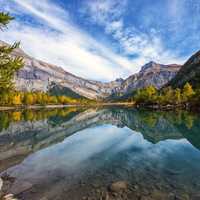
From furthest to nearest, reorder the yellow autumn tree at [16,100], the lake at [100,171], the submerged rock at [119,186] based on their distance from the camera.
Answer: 1. the yellow autumn tree at [16,100]
2. the submerged rock at [119,186]
3. the lake at [100,171]

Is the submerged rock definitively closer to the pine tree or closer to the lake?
the lake

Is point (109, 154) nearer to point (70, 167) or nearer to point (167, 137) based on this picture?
point (70, 167)

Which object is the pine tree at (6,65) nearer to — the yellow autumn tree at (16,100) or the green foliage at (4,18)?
the green foliage at (4,18)

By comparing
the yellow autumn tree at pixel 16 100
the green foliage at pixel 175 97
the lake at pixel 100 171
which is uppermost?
the green foliage at pixel 175 97

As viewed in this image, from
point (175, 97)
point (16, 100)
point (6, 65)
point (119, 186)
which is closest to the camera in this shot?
point (119, 186)

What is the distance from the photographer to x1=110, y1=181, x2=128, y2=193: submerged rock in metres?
20.6

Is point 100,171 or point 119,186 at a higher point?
point 119,186

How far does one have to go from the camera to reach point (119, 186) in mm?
21422

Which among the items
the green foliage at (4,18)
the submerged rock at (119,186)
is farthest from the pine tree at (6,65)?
the submerged rock at (119,186)

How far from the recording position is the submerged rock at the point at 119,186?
20.6 metres

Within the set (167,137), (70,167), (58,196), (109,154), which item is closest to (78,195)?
(58,196)

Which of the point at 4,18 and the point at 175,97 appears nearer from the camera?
the point at 4,18

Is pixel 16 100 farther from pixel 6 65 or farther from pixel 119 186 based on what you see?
pixel 119 186

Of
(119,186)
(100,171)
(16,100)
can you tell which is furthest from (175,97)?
(119,186)
